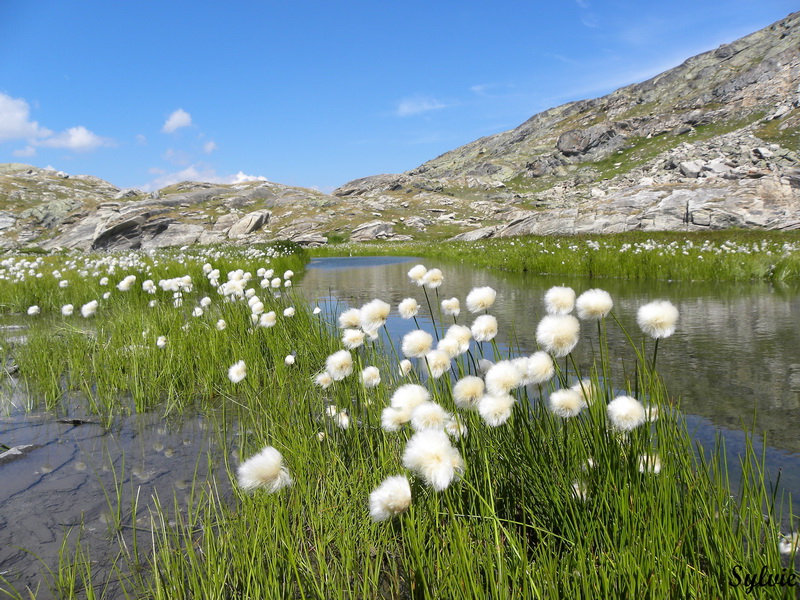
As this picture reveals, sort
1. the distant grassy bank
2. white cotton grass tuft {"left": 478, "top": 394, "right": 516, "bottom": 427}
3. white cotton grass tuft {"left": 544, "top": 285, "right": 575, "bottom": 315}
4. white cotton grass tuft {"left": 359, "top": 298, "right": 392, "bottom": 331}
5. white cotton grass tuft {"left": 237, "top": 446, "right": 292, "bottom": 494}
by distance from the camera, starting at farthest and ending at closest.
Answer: the distant grassy bank < white cotton grass tuft {"left": 359, "top": 298, "right": 392, "bottom": 331} < white cotton grass tuft {"left": 544, "top": 285, "right": 575, "bottom": 315} < white cotton grass tuft {"left": 478, "top": 394, "right": 516, "bottom": 427} < white cotton grass tuft {"left": 237, "top": 446, "right": 292, "bottom": 494}

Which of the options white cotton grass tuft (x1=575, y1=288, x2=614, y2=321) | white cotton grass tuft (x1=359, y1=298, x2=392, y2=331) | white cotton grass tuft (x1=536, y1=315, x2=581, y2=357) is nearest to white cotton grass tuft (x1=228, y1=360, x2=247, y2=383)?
white cotton grass tuft (x1=359, y1=298, x2=392, y2=331)

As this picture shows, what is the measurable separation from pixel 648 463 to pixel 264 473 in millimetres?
1734

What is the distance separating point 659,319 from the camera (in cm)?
219

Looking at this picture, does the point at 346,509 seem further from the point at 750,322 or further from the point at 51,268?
the point at 51,268

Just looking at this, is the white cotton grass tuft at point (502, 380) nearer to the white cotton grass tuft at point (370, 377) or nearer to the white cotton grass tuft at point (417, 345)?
the white cotton grass tuft at point (417, 345)

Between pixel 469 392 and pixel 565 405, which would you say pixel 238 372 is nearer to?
pixel 469 392

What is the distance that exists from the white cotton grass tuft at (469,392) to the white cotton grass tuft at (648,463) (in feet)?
2.74

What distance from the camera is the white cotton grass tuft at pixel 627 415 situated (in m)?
2.09

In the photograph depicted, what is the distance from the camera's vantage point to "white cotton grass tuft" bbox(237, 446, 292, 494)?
1.83m

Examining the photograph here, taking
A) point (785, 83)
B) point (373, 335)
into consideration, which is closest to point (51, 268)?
point (373, 335)

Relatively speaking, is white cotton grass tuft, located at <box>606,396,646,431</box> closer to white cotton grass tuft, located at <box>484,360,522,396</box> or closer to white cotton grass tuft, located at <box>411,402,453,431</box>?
white cotton grass tuft, located at <box>484,360,522,396</box>

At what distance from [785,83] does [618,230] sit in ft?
363

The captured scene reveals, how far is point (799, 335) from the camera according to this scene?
739 centimetres

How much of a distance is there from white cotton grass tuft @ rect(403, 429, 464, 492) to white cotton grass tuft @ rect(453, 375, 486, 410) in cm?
49
